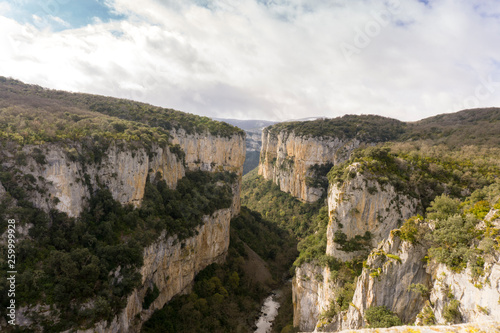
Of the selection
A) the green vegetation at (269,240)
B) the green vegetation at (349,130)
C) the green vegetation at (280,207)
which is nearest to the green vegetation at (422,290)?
the green vegetation at (269,240)

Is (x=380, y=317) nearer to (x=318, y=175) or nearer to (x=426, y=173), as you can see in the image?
(x=426, y=173)

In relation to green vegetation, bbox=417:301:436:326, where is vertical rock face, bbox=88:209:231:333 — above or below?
below

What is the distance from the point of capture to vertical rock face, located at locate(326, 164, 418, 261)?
2978 centimetres

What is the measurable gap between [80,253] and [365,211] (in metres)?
30.6

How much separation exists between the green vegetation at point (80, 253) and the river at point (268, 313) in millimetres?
18512

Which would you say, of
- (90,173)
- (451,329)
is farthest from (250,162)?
(451,329)

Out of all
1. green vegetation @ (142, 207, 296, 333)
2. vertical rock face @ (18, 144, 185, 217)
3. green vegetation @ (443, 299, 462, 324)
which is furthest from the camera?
green vegetation @ (142, 207, 296, 333)

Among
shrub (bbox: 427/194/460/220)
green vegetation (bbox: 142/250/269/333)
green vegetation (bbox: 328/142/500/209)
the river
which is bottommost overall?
the river

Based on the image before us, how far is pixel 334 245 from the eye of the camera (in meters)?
31.3

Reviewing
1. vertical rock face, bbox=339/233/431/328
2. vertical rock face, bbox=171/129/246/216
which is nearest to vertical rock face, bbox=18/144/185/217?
vertical rock face, bbox=171/129/246/216

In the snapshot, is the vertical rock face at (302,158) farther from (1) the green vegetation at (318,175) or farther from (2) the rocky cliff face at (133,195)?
(2) the rocky cliff face at (133,195)

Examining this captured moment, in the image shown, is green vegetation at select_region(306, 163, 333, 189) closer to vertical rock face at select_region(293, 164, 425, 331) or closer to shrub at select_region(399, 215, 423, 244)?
vertical rock face at select_region(293, 164, 425, 331)

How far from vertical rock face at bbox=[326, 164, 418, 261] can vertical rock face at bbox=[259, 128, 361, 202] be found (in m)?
47.3

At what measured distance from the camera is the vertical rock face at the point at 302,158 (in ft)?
262
